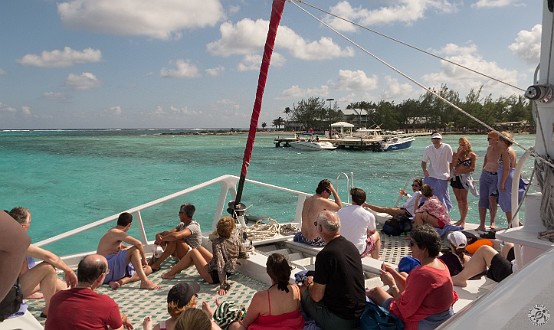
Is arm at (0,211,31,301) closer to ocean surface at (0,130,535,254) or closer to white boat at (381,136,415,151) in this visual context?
ocean surface at (0,130,535,254)

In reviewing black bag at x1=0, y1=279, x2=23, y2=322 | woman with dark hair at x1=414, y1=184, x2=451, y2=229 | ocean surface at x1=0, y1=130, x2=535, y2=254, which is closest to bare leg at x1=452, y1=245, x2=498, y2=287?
woman with dark hair at x1=414, y1=184, x2=451, y2=229

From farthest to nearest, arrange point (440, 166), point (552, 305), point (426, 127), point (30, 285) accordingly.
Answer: point (426, 127) < point (440, 166) < point (30, 285) < point (552, 305)

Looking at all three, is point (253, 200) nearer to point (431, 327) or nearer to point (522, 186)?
point (522, 186)

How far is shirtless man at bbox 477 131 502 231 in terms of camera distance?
6.47 metres

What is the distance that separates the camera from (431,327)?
292cm

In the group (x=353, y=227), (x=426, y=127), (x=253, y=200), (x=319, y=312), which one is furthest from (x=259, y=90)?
(x=426, y=127)

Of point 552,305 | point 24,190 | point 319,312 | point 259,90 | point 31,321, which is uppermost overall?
point 259,90

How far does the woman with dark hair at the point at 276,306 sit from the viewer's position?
3084 millimetres

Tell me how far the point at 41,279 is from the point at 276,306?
2.34m

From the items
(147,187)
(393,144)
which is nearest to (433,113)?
(393,144)

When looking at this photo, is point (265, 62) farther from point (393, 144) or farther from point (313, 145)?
point (313, 145)

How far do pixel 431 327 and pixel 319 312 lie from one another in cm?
77

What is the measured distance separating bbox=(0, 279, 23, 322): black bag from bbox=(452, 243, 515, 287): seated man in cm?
381

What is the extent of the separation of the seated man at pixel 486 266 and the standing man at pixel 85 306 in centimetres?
315
